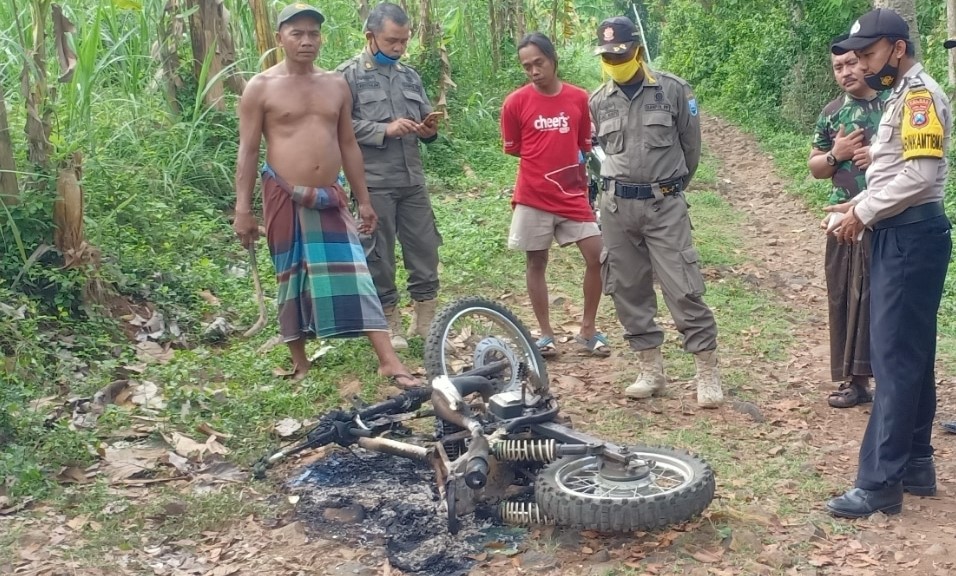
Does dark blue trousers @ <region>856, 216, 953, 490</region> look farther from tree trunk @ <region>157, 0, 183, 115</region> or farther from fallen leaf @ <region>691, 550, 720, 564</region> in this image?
tree trunk @ <region>157, 0, 183, 115</region>

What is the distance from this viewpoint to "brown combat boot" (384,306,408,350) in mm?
6463

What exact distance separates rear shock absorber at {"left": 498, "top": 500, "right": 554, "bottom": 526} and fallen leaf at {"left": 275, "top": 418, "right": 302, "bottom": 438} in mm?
1481

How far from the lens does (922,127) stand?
3.89 m

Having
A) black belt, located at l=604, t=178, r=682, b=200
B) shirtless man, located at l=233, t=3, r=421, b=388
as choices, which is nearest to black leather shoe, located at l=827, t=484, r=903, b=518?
black belt, located at l=604, t=178, r=682, b=200

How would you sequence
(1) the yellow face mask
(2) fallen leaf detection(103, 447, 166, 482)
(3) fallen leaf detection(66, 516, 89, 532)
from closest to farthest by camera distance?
1. (3) fallen leaf detection(66, 516, 89, 532)
2. (2) fallen leaf detection(103, 447, 166, 482)
3. (1) the yellow face mask

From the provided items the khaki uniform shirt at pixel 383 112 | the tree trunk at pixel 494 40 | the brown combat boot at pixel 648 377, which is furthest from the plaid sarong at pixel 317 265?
the tree trunk at pixel 494 40

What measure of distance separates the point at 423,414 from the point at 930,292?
2.19 meters

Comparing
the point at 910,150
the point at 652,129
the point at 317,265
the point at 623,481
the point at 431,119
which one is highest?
the point at 431,119

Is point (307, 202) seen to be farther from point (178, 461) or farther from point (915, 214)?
point (915, 214)

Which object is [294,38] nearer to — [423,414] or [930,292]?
[423,414]

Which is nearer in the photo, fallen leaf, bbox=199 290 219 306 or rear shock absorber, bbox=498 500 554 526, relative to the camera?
rear shock absorber, bbox=498 500 554 526

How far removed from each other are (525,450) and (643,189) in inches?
76.1

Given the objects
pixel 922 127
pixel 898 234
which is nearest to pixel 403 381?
pixel 898 234

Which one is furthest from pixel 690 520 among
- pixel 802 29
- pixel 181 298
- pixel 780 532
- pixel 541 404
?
pixel 802 29
